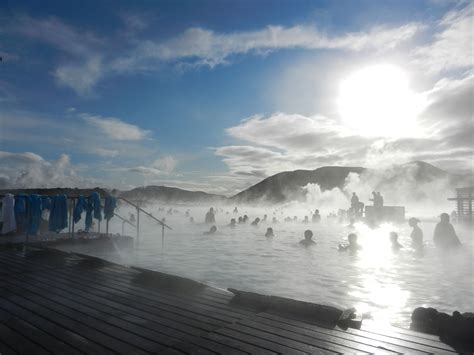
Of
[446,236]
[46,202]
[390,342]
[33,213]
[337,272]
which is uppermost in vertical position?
[46,202]

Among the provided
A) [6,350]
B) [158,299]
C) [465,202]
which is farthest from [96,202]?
[465,202]

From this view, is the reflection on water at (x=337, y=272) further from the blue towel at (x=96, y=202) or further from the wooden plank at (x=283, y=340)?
the wooden plank at (x=283, y=340)

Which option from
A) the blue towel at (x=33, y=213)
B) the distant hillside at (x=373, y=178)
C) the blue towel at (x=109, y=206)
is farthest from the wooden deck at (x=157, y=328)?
the distant hillside at (x=373, y=178)

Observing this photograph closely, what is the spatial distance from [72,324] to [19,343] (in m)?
0.65

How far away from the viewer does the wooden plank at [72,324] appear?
3.60m

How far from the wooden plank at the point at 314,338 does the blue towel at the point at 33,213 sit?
10.2 m

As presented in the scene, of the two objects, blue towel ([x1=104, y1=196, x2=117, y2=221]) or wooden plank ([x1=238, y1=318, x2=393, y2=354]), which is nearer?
wooden plank ([x1=238, y1=318, x2=393, y2=354])

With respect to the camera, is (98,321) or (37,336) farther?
(98,321)

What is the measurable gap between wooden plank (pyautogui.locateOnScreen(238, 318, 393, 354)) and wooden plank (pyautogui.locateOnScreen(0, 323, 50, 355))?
234cm

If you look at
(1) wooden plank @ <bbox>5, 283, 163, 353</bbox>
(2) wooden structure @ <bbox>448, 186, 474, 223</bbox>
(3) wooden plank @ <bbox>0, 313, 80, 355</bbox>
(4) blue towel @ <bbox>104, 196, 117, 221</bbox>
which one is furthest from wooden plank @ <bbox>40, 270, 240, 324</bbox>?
(2) wooden structure @ <bbox>448, 186, 474, 223</bbox>

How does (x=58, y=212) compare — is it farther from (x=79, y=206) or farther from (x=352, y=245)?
(x=352, y=245)

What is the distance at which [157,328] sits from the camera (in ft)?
13.6

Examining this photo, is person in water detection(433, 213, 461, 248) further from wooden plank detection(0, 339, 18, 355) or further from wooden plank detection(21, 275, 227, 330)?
wooden plank detection(0, 339, 18, 355)

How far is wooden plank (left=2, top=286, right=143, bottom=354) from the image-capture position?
360cm
